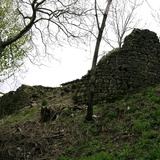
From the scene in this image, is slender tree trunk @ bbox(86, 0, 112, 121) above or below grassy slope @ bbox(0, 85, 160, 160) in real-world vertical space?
above

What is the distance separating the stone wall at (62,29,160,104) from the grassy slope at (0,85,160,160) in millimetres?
1049

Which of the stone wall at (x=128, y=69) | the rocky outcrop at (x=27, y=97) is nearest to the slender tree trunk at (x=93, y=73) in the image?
the stone wall at (x=128, y=69)

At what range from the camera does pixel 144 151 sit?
5215mm

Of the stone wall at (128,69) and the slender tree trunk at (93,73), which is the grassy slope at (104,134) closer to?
the slender tree trunk at (93,73)

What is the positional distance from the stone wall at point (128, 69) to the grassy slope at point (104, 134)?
105 centimetres

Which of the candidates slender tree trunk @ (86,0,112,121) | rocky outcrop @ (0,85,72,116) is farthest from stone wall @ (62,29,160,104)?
rocky outcrop @ (0,85,72,116)

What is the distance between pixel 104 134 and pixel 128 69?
167 inches

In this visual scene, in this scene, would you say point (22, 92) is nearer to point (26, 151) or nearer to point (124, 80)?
point (124, 80)

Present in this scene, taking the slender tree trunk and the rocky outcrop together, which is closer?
the slender tree trunk

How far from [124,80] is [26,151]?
5321 millimetres

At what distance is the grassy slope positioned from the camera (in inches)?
218

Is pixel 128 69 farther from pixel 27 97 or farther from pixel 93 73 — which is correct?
pixel 27 97

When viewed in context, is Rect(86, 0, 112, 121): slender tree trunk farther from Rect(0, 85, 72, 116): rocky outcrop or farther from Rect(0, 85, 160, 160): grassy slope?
Rect(0, 85, 72, 116): rocky outcrop

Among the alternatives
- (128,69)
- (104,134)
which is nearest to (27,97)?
(128,69)
